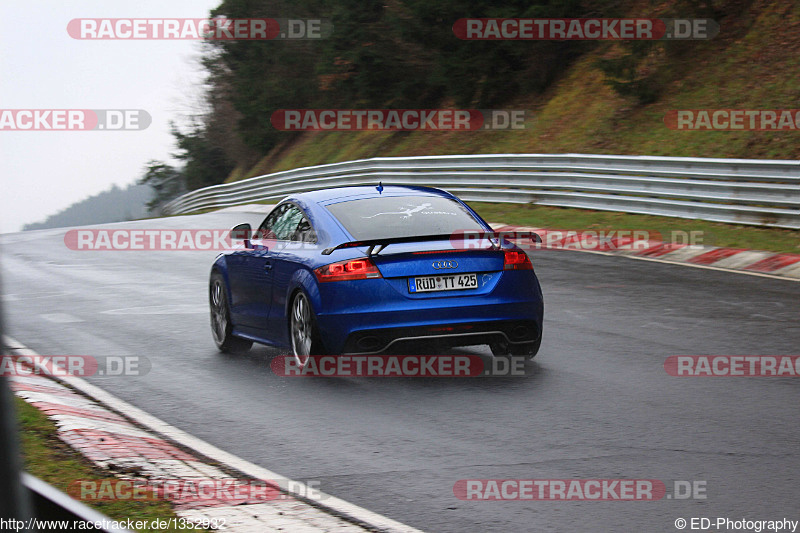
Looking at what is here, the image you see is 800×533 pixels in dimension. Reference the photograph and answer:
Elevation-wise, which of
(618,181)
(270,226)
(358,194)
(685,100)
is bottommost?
(270,226)

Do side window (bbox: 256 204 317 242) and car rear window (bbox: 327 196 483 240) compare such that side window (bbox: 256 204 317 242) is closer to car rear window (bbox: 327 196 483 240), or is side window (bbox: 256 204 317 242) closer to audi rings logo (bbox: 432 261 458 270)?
car rear window (bbox: 327 196 483 240)

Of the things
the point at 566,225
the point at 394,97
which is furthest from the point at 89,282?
the point at 394,97

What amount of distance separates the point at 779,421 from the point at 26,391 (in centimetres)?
528

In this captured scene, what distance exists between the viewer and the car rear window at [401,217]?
833cm

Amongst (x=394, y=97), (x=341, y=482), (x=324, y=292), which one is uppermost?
(x=394, y=97)

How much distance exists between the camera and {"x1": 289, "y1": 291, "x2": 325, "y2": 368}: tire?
8.04 m

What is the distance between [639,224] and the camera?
19.0 meters

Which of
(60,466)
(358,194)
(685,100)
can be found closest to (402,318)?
(358,194)

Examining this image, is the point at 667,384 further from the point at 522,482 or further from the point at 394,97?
the point at 394,97

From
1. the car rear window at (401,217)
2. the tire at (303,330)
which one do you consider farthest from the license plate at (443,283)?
the tire at (303,330)

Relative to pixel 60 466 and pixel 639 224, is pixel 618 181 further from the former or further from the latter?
pixel 60 466

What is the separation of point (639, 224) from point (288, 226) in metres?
11.2

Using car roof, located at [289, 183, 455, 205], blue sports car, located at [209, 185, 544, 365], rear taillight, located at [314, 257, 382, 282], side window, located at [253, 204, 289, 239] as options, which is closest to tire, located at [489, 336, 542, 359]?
blue sports car, located at [209, 185, 544, 365]

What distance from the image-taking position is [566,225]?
20172mm
